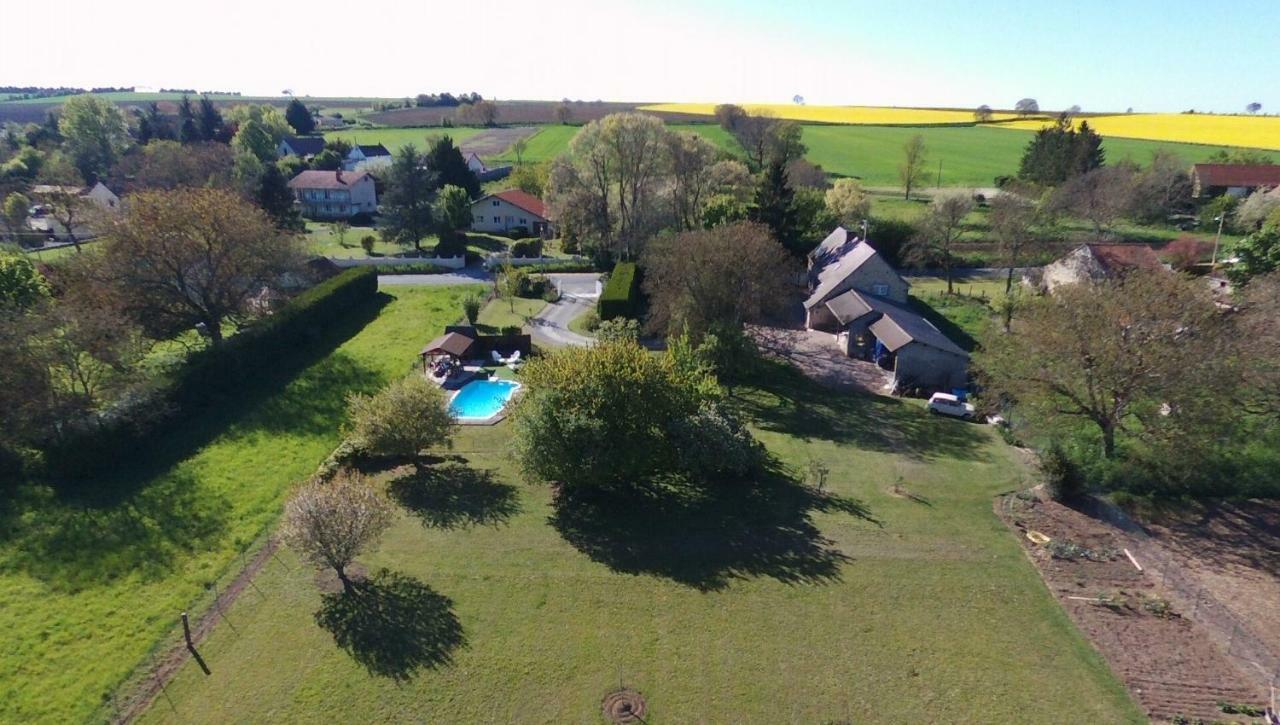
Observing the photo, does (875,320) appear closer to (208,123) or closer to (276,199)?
(276,199)

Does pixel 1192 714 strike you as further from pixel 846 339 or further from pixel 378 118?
pixel 378 118

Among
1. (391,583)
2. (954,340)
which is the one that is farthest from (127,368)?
(954,340)

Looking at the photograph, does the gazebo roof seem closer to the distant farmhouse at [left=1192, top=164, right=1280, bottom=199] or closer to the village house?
the village house

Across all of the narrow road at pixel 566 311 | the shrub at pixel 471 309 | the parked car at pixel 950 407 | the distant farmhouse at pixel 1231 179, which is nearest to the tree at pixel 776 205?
the narrow road at pixel 566 311

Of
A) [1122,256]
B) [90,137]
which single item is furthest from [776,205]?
[90,137]

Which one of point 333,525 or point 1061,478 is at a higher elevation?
point 1061,478
